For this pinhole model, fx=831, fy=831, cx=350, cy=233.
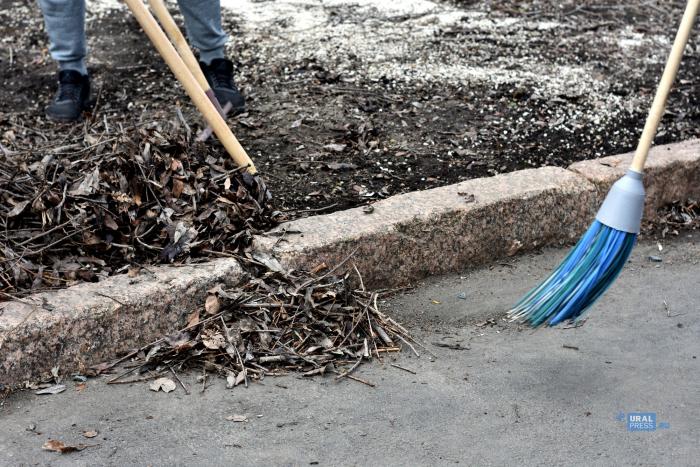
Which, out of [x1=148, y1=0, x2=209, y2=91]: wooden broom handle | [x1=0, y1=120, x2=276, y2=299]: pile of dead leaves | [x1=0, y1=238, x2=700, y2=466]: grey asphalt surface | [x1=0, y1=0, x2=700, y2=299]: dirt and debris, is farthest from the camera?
[x1=148, y1=0, x2=209, y2=91]: wooden broom handle

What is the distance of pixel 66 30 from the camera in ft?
13.1

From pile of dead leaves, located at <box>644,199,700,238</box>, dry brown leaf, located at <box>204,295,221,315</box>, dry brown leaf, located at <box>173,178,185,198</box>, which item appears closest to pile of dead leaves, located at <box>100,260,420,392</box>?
dry brown leaf, located at <box>204,295,221,315</box>

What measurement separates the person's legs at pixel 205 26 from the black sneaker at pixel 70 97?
58 centimetres

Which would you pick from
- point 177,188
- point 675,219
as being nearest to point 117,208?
point 177,188

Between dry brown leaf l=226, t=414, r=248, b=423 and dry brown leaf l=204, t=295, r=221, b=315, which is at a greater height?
dry brown leaf l=204, t=295, r=221, b=315

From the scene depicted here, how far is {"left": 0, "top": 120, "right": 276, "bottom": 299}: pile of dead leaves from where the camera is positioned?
2648 mm

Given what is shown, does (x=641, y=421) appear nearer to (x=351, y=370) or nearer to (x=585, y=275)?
(x=585, y=275)

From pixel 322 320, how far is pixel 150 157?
91 cm

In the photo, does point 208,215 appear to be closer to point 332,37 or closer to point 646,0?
point 332,37

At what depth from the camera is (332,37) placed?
4.82 metres

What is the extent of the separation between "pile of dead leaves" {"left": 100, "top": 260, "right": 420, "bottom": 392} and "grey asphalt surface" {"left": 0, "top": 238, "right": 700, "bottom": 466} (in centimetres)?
6

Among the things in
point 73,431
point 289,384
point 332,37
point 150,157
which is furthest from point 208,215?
point 332,37

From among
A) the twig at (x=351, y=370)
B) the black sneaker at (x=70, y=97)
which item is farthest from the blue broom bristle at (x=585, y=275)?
the black sneaker at (x=70, y=97)

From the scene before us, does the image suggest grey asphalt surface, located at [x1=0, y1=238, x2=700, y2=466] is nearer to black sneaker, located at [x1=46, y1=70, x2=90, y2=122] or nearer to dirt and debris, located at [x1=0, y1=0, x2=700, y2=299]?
dirt and debris, located at [x1=0, y1=0, x2=700, y2=299]
